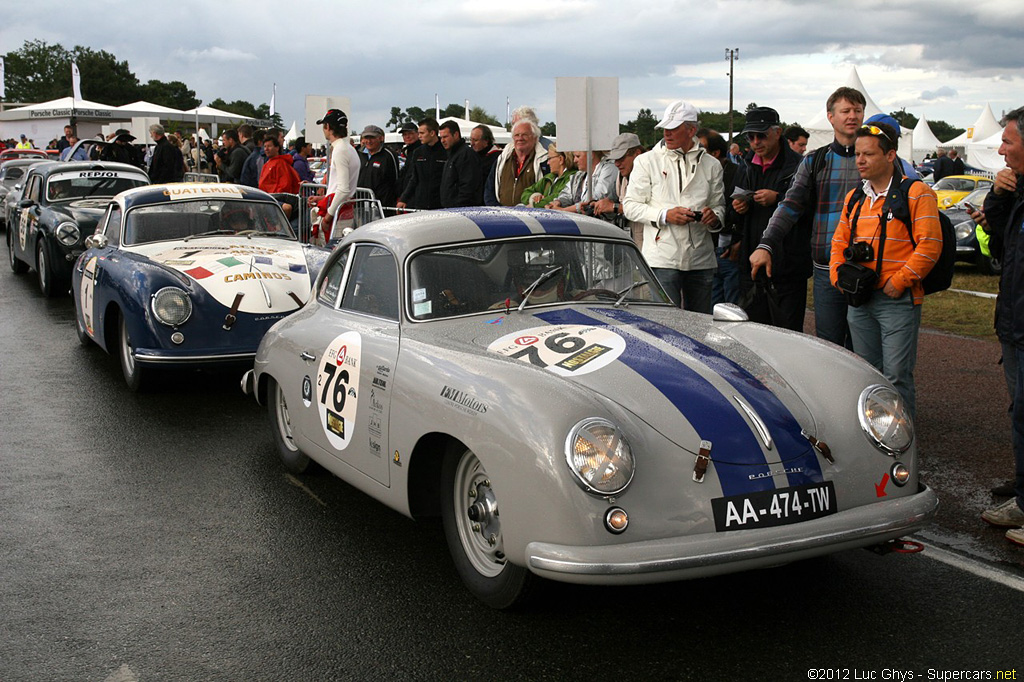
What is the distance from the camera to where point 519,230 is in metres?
5.11

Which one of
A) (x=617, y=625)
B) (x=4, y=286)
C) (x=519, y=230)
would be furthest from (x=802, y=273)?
(x=4, y=286)

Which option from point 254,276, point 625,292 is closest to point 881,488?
point 625,292

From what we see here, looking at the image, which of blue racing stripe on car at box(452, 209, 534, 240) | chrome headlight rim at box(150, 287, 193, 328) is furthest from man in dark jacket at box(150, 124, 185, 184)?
blue racing stripe on car at box(452, 209, 534, 240)

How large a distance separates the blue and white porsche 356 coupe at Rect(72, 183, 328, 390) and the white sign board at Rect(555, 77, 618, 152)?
7.97 ft

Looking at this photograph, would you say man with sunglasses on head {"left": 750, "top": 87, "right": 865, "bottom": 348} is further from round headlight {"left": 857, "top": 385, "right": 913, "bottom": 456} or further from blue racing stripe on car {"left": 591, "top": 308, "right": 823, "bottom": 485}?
round headlight {"left": 857, "top": 385, "right": 913, "bottom": 456}

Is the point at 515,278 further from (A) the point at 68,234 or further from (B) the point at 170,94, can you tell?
(B) the point at 170,94

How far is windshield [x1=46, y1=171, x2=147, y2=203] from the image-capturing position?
13742 millimetres

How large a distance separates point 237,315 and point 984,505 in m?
5.11

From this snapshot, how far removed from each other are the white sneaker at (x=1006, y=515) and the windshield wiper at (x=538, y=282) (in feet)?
7.83

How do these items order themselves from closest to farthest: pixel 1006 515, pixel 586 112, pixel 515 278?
1. pixel 1006 515
2. pixel 515 278
3. pixel 586 112

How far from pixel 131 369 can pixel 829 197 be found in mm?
5202

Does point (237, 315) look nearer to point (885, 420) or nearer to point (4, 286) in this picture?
point (885, 420)

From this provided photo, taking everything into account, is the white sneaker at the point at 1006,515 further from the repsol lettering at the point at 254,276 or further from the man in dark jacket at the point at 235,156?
the man in dark jacket at the point at 235,156

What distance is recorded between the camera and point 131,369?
306 inches
